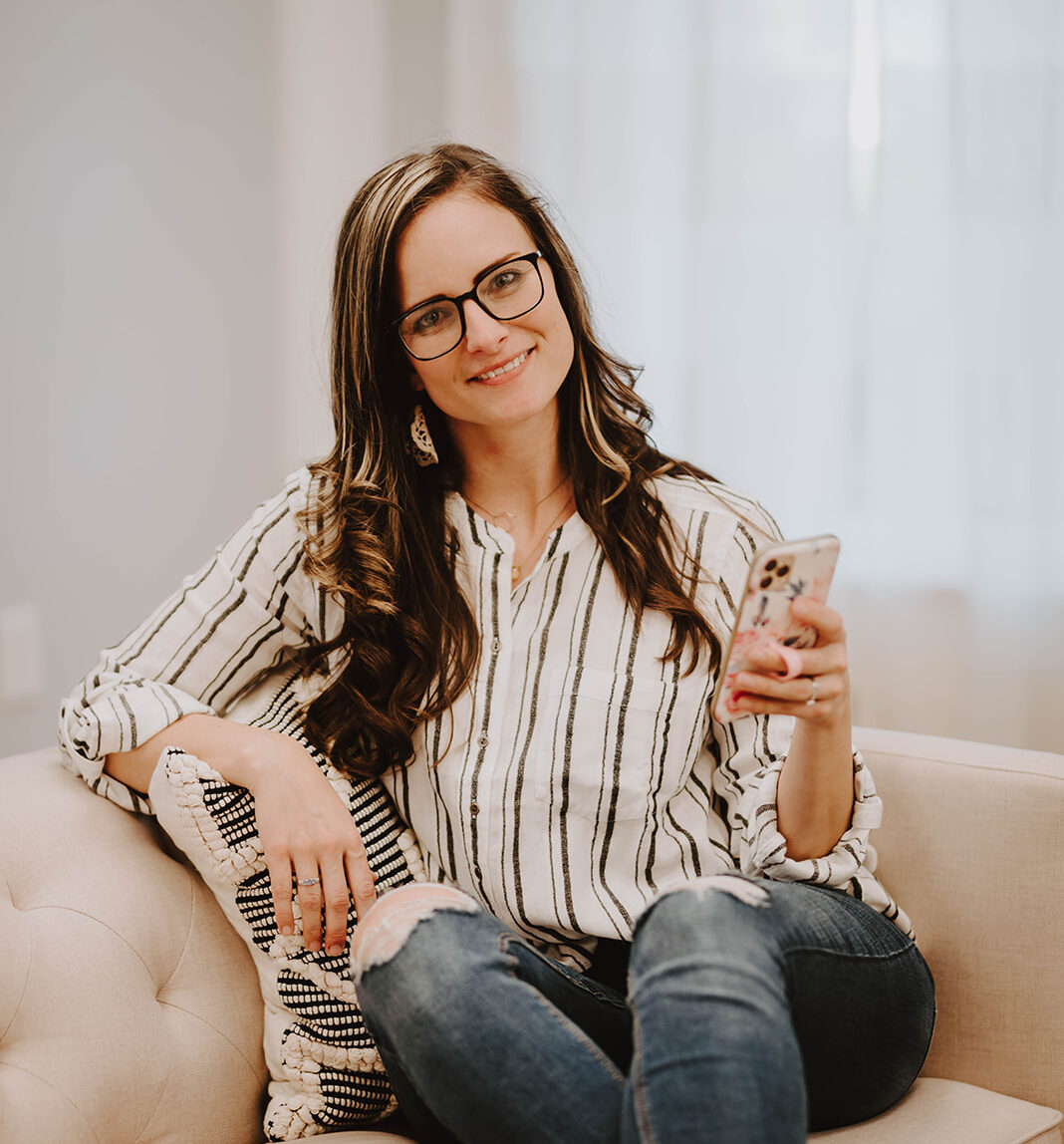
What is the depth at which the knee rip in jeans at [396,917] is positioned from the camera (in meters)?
0.98

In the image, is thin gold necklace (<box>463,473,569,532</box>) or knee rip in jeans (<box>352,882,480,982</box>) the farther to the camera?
thin gold necklace (<box>463,473,569,532</box>)

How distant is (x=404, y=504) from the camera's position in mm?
1331

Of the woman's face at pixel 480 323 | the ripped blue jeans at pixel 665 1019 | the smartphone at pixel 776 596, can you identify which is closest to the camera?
the ripped blue jeans at pixel 665 1019

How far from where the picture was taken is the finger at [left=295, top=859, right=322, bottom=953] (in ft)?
3.74

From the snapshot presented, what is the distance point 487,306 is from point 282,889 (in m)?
0.61

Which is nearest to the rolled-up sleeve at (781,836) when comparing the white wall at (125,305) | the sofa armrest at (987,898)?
the sofa armrest at (987,898)

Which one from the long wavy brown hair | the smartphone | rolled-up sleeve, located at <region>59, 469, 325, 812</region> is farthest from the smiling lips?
the smartphone

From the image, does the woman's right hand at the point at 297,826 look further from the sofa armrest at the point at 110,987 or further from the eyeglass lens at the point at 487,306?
the eyeglass lens at the point at 487,306

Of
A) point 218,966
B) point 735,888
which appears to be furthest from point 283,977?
point 735,888

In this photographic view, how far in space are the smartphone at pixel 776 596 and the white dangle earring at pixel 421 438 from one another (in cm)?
53

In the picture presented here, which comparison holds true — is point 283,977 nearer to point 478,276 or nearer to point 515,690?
point 515,690

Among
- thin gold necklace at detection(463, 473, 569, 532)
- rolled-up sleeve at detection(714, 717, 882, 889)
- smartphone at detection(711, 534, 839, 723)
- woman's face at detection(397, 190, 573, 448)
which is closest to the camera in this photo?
smartphone at detection(711, 534, 839, 723)

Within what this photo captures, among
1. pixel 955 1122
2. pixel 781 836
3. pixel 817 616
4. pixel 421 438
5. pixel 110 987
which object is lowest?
pixel 955 1122

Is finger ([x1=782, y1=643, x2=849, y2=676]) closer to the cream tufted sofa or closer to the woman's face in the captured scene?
the cream tufted sofa
